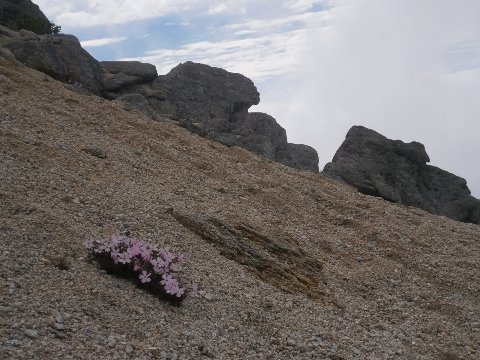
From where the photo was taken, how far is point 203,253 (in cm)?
1144

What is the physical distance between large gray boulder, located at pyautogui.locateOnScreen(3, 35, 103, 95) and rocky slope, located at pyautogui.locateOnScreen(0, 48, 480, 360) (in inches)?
159

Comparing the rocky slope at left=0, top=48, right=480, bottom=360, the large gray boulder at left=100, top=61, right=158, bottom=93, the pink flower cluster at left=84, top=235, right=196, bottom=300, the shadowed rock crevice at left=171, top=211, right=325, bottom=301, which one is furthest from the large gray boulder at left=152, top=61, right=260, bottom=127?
the pink flower cluster at left=84, top=235, right=196, bottom=300

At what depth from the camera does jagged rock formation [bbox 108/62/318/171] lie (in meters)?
27.9

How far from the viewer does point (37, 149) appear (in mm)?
13562

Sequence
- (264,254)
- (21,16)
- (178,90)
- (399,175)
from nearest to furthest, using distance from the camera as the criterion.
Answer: (264,254)
(399,175)
(178,90)
(21,16)

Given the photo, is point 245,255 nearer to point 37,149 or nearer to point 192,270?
point 192,270

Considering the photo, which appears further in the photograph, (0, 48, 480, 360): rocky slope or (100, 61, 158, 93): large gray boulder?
(100, 61, 158, 93): large gray boulder

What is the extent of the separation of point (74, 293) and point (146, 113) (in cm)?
1636

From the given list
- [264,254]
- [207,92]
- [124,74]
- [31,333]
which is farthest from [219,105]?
[31,333]

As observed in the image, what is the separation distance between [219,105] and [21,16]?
15201 millimetres

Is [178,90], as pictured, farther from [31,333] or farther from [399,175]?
[31,333]

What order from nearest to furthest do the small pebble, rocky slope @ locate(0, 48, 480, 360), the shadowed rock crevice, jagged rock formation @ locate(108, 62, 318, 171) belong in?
the small pebble, rocky slope @ locate(0, 48, 480, 360), the shadowed rock crevice, jagged rock formation @ locate(108, 62, 318, 171)

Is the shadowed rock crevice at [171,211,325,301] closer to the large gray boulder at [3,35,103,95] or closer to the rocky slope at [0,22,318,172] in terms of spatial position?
the rocky slope at [0,22,318,172]

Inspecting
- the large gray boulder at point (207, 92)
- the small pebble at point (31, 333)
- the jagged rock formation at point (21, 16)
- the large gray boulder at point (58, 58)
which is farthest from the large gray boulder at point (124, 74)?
the small pebble at point (31, 333)
